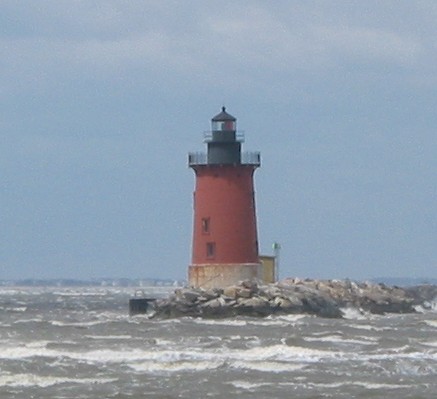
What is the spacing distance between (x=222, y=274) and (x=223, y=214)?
5.79ft

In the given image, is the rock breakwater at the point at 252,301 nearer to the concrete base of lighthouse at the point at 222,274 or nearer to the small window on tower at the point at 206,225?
the concrete base of lighthouse at the point at 222,274

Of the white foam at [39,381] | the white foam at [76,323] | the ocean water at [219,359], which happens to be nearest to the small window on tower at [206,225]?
the ocean water at [219,359]

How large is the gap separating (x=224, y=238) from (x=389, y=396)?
75.0ft

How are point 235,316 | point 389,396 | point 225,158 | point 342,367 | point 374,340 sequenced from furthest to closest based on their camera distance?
1. point 225,158
2. point 235,316
3. point 374,340
4. point 342,367
5. point 389,396

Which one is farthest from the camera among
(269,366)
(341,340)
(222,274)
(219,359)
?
(222,274)

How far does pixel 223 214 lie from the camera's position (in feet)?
156

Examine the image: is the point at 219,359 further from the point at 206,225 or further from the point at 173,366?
the point at 206,225

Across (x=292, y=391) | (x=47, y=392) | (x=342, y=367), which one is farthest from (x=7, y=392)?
(x=342, y=367)

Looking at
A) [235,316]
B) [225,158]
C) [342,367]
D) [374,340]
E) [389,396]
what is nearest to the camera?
[389,396]

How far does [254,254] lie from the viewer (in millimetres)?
48219

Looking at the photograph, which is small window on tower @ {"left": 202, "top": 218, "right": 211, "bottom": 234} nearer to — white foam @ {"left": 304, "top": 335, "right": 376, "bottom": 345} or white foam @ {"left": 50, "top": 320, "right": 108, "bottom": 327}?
white foam @ {"left": 50, "top": 320, "right": 108, "bottom": 327}

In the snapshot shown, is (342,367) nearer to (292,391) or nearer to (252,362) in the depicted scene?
(252,362)

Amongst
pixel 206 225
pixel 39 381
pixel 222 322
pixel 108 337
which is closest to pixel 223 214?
pixel 206 225

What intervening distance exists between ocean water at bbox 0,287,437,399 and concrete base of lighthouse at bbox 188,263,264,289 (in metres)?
3.00
